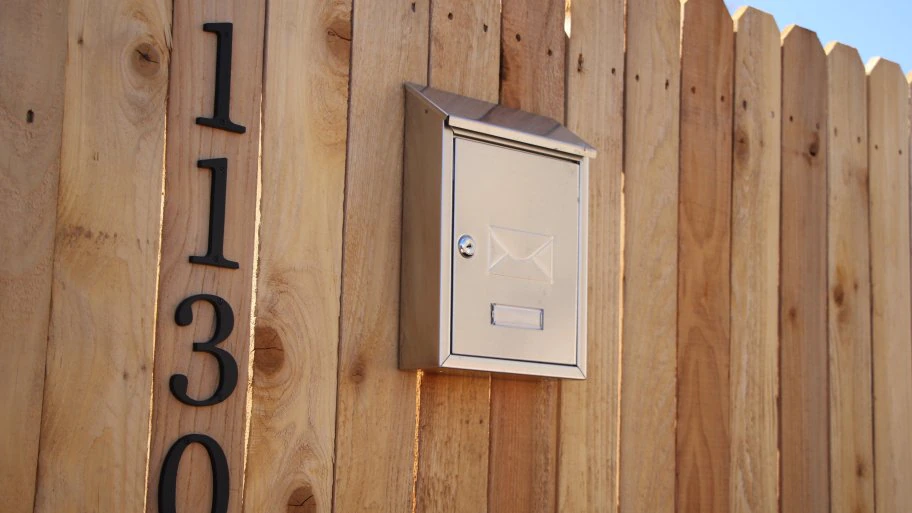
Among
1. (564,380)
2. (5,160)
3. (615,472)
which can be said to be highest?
(5,160)

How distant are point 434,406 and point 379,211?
39 cm

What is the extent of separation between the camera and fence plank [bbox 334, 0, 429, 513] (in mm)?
2295

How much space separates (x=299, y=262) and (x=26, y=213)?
0.50 meters

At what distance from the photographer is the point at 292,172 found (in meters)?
2.27

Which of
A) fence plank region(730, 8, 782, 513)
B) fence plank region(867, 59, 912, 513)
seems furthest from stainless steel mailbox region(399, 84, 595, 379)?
fence plank region(867, 59, 912, 513)

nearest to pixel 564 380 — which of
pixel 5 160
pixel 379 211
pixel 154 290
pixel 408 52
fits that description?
pixel 379 211

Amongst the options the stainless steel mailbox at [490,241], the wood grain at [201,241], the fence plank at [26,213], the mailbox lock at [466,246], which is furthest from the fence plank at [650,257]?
the fence plank at [26,213]

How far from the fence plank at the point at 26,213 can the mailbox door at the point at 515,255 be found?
726 millimetres

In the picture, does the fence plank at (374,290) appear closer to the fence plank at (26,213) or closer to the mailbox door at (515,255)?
the mailbox door at (515,255)

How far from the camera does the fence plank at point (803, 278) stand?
3.09 metres

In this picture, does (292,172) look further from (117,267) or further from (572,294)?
(572,294)

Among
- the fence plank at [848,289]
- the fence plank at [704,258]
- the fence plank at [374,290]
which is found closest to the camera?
the fence plank at [374,290]

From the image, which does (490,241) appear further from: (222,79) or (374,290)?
(222,79)

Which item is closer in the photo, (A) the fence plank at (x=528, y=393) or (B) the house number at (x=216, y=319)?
(B) the house number at (x=216, y=319)
